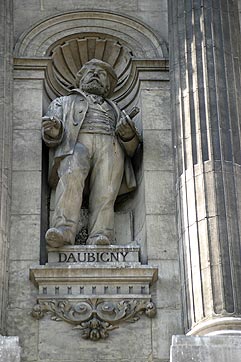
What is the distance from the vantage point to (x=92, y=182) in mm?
18375

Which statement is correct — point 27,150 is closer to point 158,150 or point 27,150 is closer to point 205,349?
point 158,150

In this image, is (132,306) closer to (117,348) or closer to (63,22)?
(117,348)

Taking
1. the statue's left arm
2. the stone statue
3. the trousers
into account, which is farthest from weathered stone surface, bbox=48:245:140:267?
the statue's left arm

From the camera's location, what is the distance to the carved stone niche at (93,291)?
17.0 m

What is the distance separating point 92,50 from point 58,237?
3.87 metres

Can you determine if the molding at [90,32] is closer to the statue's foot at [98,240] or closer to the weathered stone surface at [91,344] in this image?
the statue's foot at [98,240]

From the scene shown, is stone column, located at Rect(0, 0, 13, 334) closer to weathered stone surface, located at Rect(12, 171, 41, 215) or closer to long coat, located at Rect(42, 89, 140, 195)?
weathered stone surface, located at Rect(12, 171, 41, 215)

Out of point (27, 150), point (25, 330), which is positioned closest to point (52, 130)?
point (27, 150)

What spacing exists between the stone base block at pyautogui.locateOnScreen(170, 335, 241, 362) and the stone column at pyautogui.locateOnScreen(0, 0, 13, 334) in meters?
2.50

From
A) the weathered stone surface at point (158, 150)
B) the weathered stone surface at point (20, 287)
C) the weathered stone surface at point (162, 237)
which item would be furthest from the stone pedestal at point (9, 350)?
the weathered stone surface at point (158, 150)

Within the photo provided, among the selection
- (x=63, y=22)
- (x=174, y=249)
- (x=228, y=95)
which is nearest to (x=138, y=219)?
(x=174, y=249)

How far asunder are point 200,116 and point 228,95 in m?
0.57

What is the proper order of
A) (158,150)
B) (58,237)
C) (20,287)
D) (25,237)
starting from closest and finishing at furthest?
(20,287) → (58,237) → (25,237) → (158,150)

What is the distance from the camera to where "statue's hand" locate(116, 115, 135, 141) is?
1838 cm
